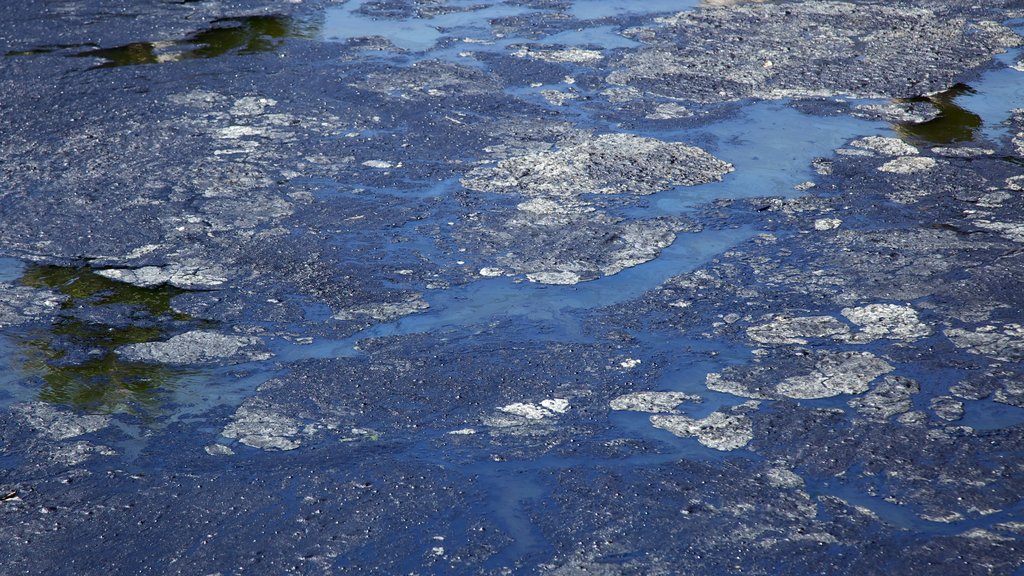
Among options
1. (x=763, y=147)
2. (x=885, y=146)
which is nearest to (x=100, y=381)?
(x=763, y=147)

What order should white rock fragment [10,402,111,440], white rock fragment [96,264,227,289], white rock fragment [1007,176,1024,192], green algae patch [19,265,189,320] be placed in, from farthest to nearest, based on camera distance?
white rock fragment [1007,176,1024,192] → white rock fragment [96,264,227,289] → green algae patch [19,265,189,320] → white rock fragment [10,402,111,440]

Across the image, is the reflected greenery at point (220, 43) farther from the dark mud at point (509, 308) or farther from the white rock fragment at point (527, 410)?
the white rock fragment at point (527, 410)

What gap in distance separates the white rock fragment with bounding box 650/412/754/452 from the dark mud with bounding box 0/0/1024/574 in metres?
0.01

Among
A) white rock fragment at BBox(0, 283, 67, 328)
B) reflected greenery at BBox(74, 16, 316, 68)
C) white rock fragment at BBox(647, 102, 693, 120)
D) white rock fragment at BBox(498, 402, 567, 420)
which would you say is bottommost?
white rock fragment at BBox(498, 402, 567, 420)

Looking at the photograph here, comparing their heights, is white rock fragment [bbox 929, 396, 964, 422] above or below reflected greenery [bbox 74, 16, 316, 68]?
below

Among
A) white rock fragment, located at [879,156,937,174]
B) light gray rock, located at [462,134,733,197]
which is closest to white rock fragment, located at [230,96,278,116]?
light gray rock, located at [462,134,733,197]

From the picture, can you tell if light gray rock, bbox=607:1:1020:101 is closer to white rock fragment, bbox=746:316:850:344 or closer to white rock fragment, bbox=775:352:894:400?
white rock fragment, bbox=746:316:850:344

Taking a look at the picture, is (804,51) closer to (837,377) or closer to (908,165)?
(908,165)

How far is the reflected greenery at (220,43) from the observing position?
7207 millimetres

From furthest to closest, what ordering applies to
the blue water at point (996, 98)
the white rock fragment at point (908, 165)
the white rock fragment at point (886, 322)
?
the blue water at point (996, 98) < the white rock fragment at point (908, 165) < the white rock fragment at point (886, 322)

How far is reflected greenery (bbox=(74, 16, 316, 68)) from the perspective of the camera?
7.21 meters

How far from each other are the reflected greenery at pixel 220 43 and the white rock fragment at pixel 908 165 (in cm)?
434

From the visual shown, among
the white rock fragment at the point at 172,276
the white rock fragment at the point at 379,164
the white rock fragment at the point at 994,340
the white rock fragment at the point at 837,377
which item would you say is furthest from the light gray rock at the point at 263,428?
the white rock fragment at the point at 994,340

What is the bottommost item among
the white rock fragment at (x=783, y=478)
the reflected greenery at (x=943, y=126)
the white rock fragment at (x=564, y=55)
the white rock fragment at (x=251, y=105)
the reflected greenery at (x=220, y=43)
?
the white rock fragment at (x=783, y=478)
